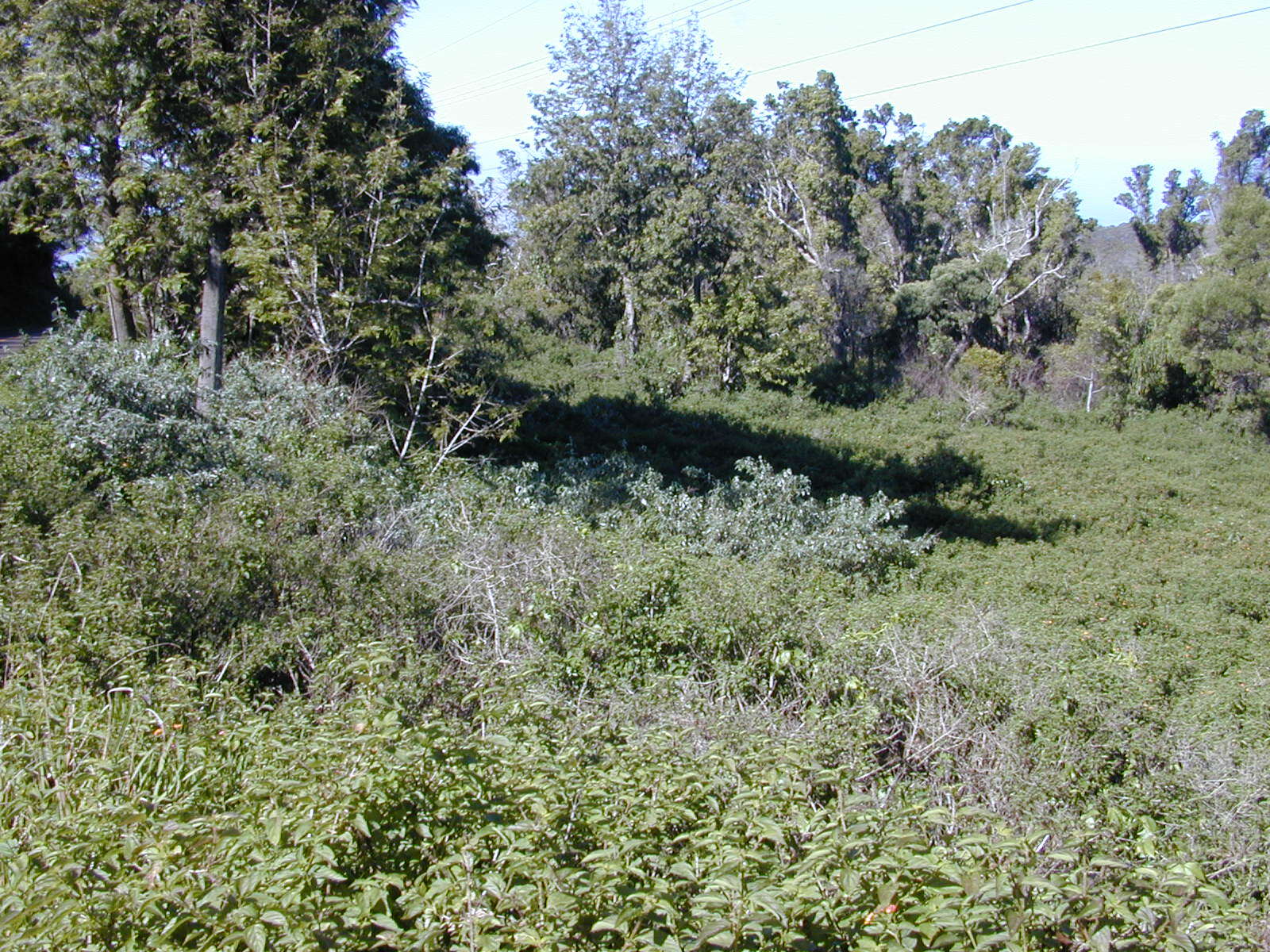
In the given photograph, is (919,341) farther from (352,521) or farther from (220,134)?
(352,521)

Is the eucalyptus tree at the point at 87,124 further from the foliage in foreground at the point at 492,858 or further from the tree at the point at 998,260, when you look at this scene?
the tree at the point at 998,260

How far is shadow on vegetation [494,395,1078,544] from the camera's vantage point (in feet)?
45.2

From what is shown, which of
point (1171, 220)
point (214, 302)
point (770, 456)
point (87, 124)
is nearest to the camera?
point (87, 124)

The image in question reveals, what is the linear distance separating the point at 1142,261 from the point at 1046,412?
16.2 meters

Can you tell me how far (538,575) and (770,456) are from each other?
10259 mm

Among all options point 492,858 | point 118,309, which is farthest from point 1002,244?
point 492,858

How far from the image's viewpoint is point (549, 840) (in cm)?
265

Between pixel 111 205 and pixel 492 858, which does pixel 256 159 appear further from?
pixel 492 858

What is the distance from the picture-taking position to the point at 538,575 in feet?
21.0

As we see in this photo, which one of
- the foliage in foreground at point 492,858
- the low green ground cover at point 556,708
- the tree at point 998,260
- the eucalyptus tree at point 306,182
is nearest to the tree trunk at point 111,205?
the eucalyptus tree at point 306,182

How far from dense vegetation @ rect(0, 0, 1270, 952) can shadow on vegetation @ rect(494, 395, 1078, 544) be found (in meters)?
0.15

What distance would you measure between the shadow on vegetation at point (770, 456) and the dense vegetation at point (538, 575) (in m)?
0.15

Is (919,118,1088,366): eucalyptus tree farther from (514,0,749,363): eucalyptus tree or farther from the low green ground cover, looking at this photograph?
the low green ground cover

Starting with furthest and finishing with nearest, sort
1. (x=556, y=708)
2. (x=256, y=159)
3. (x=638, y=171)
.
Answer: (x=638, y=171), (x=256, y=159), (x=556, y=708)
